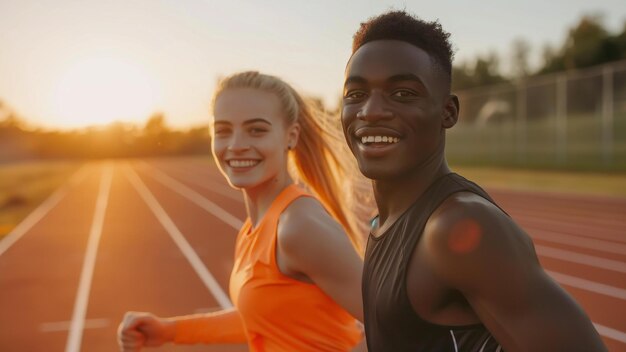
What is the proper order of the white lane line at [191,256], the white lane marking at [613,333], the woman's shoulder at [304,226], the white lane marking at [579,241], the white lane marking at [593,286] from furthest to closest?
the white lane marking at [579,241] → the white lane line at [191,256] → the white lane marking at [593,286] → the white lane marking at [613,333] → the woman's shoulder at [304,226]

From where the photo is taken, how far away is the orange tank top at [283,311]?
7.33ft

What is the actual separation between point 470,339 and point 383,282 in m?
0.18

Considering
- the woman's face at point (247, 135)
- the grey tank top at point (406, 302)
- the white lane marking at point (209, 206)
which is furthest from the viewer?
the white lane marking at point (209, 206)

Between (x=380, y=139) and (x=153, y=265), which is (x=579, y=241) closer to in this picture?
(x=153, y=265)

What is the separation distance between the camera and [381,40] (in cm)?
126

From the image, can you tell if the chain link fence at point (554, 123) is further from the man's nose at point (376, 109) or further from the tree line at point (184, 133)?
the man's nose at point (376, 109)

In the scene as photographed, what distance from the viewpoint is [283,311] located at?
2.25m

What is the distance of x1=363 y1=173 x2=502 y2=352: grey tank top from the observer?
112 cm

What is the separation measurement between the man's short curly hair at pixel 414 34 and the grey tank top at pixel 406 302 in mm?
223

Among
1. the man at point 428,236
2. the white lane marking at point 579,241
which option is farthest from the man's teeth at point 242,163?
the white lane marking at point 579,241

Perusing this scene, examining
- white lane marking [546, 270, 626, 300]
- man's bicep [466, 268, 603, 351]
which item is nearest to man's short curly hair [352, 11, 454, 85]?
man's bicep [466, 268, 603, 351]

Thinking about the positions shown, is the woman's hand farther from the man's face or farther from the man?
the man's face

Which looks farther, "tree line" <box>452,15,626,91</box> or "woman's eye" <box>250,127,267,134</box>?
"tree line" <box>452,15,626,91</box>

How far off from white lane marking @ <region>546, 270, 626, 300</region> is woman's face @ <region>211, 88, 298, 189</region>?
553 centimetres
